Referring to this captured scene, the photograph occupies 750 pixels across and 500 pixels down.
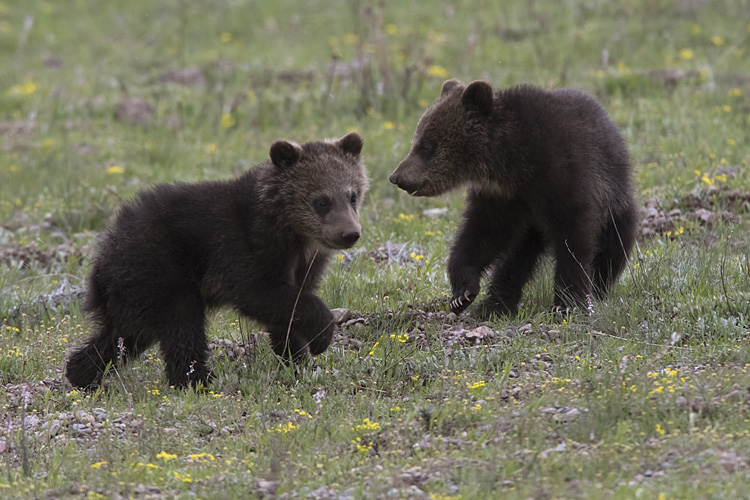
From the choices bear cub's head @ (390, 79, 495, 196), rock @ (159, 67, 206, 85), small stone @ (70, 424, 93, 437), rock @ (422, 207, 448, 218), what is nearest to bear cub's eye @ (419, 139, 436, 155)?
bear cub's head @ (390, 79, 495, 196)

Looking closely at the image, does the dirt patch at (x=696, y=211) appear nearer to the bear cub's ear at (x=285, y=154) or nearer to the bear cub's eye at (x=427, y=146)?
the bear cub's eye at (x=427, y=146)

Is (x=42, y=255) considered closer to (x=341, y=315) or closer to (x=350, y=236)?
(x=341, y=315)

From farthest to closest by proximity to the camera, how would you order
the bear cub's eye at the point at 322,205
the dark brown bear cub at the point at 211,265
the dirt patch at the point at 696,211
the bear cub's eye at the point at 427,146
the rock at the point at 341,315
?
1. the dirt patch at the point at 696,211
2. the bear cub's eye at the point at 427,146
3. the rock at the point at 341,315
4. the bear cub's eye at the point at 322,205
5. the dark brown bear cub at the point at 211,265

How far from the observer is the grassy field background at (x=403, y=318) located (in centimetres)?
477

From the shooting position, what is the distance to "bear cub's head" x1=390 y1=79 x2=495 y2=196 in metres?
7.43

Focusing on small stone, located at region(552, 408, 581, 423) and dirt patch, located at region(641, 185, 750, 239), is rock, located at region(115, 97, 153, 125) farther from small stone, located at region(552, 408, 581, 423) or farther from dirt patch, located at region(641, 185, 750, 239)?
small stone, located at region(552, 408, 581, 423)

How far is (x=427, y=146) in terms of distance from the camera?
7.76m

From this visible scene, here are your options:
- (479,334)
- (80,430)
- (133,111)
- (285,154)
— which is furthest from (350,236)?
(133,111)

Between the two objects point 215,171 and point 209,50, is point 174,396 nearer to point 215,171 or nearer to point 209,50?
point 215,171

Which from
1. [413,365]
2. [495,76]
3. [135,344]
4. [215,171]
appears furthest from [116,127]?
[413,365]

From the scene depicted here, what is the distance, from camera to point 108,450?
5145 mm

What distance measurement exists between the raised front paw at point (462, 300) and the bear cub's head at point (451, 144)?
863mm

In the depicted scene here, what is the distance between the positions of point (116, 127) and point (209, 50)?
16.2 feet

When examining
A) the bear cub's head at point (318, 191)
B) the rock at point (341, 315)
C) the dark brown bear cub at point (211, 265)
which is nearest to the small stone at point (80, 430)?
the dark brown bear cub at point (211, 265)
